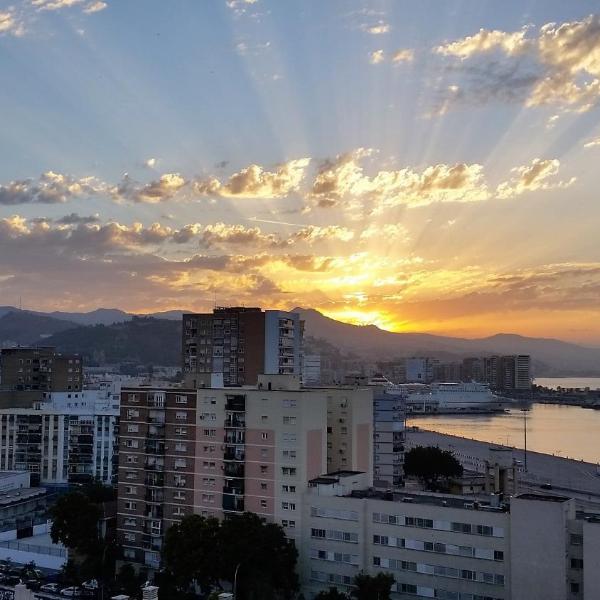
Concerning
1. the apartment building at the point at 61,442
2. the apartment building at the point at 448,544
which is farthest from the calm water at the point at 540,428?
the apartment building at the point at 448,544

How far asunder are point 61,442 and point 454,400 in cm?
9538

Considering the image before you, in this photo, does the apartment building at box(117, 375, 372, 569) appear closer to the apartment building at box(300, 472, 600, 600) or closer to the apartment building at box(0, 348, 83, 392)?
the apartment building at box(300, 472, 600, 600)

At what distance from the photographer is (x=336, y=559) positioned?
1586cm

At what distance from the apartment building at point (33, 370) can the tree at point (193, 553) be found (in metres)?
29.1

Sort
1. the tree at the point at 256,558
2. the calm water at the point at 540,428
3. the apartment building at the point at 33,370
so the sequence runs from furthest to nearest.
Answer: the calm water at the point at 540,428 < the apartment building at the point at 33,370 < the tree at the point at 256,558

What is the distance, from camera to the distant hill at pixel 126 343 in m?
136

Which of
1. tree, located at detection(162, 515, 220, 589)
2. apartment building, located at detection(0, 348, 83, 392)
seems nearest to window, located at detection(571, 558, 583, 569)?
tree, located at detection(162, 515, 220, 589)

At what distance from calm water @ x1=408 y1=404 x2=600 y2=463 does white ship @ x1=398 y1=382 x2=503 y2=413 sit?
388 centimetres

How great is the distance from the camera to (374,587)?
1387 centimetres

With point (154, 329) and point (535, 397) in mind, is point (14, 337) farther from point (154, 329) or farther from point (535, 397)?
point (535, 397)

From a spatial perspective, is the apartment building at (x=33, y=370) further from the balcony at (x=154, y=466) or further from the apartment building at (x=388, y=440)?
the balcony at (x=154, y=466)

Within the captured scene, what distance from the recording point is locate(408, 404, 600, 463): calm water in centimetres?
6297

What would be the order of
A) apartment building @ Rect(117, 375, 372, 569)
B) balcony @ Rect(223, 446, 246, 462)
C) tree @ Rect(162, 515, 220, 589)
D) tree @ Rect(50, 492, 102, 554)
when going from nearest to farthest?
tree @ Rect(162, 515, 220, 589)
apartment building @ Rect(117, 375, 372, 569)
balcony @ Rect(223, 446, 246, 462)
tree @ Rect(50, 492, 102, 554)

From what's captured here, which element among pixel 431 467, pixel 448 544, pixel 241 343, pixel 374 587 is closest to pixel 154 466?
pixel 374 587
